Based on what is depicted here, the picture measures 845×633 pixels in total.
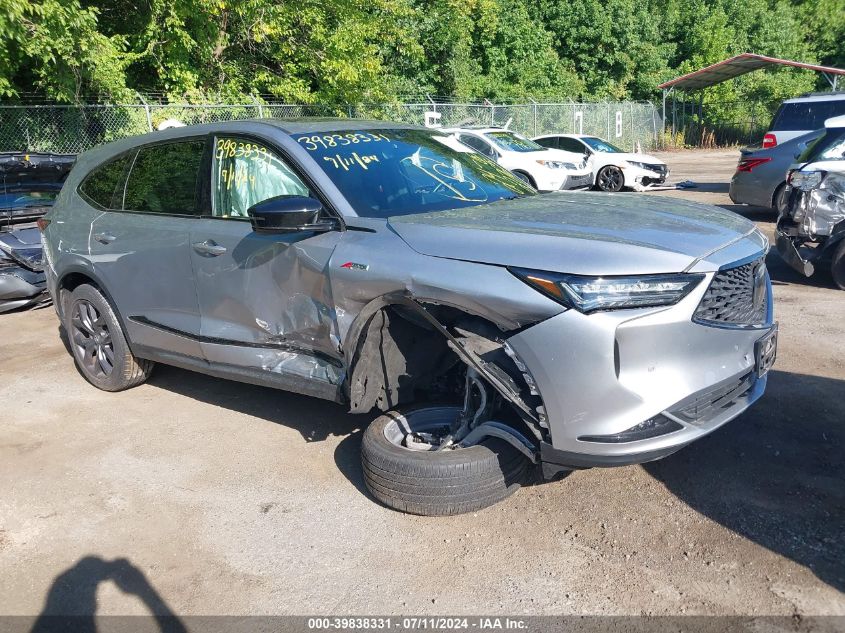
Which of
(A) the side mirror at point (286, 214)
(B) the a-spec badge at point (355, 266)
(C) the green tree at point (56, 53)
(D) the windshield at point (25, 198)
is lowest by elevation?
(B) the a-spec badge at point (355, 266)

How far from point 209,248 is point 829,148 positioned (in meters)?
8.23

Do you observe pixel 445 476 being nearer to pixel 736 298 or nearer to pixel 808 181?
pixel 736 298

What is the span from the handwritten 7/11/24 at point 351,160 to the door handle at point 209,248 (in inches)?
31.9

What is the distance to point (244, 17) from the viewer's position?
1634 cm

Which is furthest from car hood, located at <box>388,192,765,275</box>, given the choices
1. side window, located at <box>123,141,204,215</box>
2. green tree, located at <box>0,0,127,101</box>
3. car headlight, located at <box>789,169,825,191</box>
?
green tree, located at <box>0,0,127,101</box>

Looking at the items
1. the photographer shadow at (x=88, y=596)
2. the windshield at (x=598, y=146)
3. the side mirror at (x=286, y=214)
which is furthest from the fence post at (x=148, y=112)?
the photographer shadow at (x=88, y=596)

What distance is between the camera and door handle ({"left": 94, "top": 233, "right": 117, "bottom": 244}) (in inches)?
202

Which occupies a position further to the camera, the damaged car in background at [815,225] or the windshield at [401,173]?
the damaged car in background at [815,225]

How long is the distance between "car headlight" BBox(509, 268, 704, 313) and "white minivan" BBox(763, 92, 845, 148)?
41.0ft

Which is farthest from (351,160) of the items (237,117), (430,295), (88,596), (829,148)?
(237,117)

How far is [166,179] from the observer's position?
4.93 meters

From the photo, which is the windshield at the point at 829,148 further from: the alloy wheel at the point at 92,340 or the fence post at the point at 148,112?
the fence post at the point at 148,112

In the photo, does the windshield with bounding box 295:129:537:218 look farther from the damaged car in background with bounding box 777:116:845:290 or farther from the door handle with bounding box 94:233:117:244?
the damaged car in background with bounding box 777:116:845:290

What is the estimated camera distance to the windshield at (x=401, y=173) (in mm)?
4062
